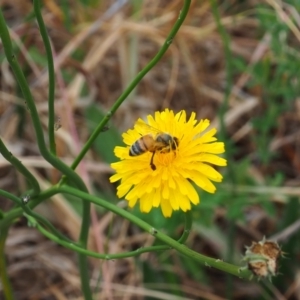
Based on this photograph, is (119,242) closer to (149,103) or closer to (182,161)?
(149,103)

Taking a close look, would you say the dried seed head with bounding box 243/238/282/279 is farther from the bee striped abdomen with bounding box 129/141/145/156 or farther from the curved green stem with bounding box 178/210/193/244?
the bee striped abdomen with bounding box 129/141/145/156

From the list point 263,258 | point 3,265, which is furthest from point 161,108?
point 263,258

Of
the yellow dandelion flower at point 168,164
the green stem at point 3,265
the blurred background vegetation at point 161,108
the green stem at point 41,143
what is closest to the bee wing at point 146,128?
the yellow dandelion flower at point 168,164

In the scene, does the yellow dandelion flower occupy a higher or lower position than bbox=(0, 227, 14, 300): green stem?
higher

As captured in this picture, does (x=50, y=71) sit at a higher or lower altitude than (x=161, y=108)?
lower

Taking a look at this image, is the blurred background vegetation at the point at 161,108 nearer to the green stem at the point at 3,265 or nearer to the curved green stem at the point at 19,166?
the green stem at the point at 3,265

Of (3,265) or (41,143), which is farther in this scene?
(3,265)

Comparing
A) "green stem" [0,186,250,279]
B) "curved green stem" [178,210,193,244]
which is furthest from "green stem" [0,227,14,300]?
"curved green stem" [178,210,193,244]

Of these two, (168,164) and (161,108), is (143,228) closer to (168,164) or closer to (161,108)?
(168,164)
